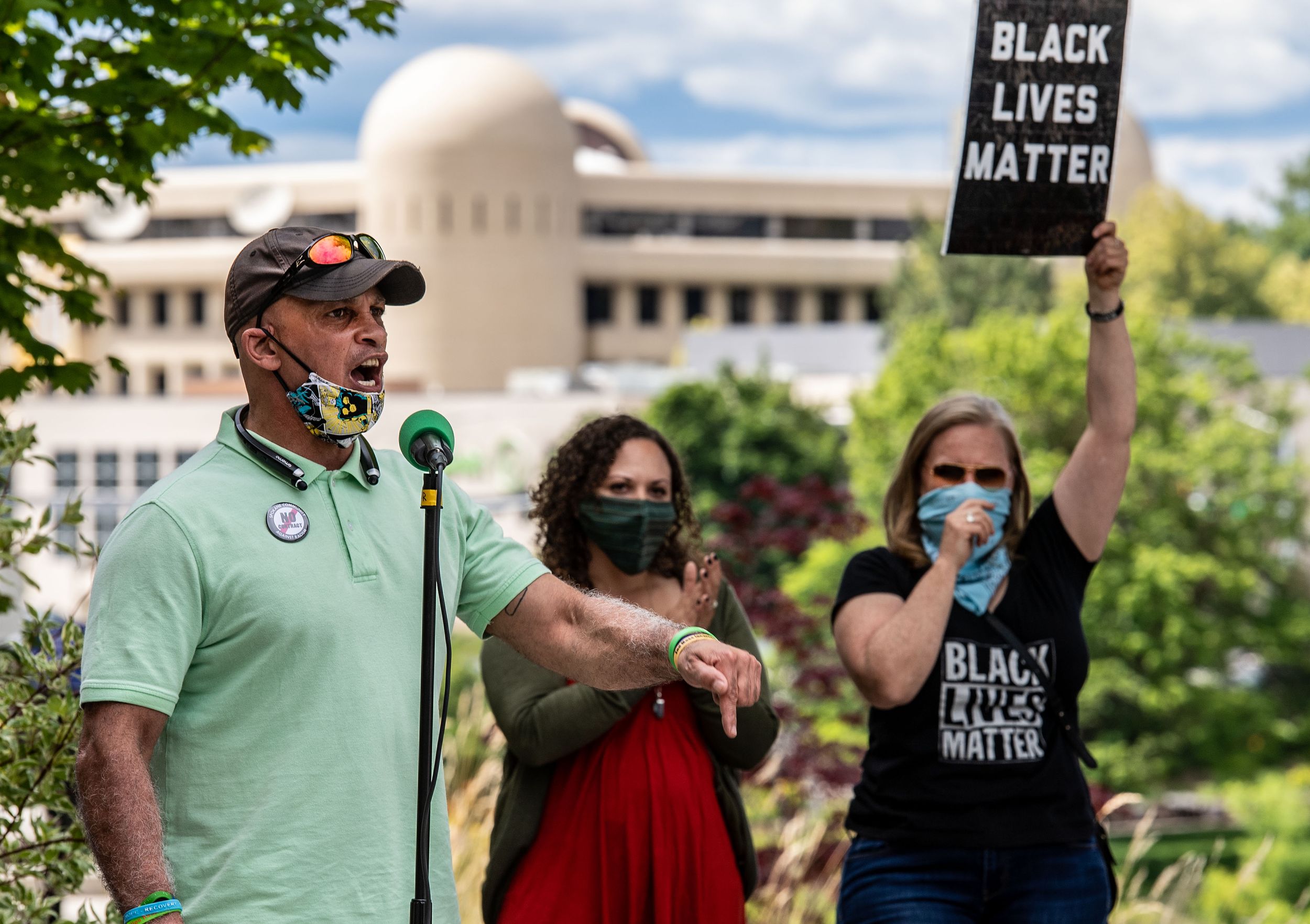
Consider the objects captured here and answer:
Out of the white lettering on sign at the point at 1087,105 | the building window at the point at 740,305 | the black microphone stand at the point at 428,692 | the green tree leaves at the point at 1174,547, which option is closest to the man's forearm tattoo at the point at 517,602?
the black microphone stand at the point at 428,692

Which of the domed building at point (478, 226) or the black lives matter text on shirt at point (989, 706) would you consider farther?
the domed building at point (478, 226)

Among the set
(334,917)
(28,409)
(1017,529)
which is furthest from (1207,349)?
(28,409)

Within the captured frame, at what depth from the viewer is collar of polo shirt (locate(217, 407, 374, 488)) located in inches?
112

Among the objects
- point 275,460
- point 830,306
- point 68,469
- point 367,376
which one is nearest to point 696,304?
point 830,306

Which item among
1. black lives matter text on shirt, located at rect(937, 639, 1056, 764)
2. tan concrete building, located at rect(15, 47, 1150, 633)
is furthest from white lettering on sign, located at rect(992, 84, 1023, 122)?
Answer: tan concrete building, located at rect(15, 47, 1150, 633)

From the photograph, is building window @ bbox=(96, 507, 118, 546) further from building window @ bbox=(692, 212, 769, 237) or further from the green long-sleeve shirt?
the green long-sleeve shirt

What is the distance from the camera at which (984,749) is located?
381cm

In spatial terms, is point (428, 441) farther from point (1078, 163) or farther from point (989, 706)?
point (1078, 163)

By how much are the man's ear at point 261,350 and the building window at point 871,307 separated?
71228 millimetres

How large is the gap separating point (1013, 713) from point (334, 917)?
1.88m

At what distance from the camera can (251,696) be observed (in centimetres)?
267

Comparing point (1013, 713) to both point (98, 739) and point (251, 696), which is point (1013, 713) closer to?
point (251, 696)

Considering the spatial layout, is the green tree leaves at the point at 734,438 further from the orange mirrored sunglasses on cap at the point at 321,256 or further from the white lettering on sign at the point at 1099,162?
the orange mirrored sunglasses on cap at the point at 321,256

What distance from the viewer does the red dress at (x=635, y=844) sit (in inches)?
148
